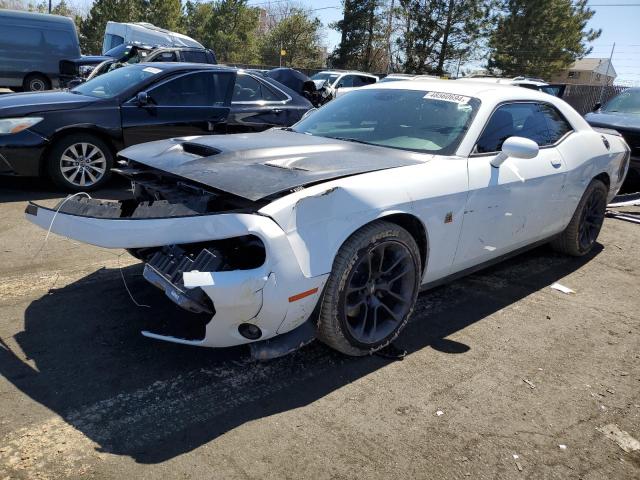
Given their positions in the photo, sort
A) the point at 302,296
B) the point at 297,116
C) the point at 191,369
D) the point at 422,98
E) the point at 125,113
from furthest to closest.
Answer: the point at 297,116
the point at 125,113
the point at 422,98
the point at 191,369
the point at 302,296

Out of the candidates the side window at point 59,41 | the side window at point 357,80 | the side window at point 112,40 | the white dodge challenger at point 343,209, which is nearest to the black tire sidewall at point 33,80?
the side window at point 59,41

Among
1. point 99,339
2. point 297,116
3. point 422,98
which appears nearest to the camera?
point 99,339

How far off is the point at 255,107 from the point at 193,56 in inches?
226

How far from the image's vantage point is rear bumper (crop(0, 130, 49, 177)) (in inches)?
216

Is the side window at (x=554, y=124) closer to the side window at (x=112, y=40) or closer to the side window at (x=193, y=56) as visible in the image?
the side window at (x=193, y=56)

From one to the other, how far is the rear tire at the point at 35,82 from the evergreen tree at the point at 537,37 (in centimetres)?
2960

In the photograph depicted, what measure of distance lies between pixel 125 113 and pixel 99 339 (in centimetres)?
390

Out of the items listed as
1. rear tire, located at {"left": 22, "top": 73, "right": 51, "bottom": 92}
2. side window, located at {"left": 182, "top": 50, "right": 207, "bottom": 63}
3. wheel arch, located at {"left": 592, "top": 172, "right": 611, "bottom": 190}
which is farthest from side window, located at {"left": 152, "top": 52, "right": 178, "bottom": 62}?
wheel arch, located at {"left": 592, "top": 172, "right": 611, "bottom": 190}

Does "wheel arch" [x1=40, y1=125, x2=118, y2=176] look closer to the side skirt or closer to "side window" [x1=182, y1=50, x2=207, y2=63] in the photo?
the side skirt

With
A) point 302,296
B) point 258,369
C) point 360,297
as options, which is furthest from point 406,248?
point 258,369

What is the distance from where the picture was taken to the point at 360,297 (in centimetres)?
296

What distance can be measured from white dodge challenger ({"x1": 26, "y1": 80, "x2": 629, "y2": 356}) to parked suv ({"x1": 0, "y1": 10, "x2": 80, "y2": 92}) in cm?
1481

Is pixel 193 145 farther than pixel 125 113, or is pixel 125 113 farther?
pixel 125 113

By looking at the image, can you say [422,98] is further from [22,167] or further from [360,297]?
[22,167]
